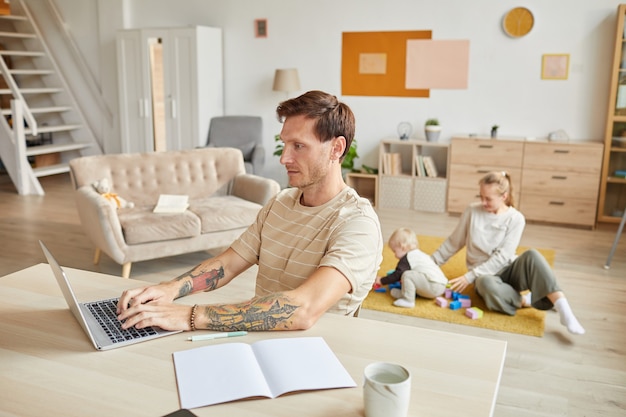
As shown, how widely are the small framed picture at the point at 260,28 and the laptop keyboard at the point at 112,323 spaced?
555cm

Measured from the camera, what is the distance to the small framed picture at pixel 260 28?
6.80m

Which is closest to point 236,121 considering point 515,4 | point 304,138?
point 515,4

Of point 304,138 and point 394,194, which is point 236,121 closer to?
point 394,194

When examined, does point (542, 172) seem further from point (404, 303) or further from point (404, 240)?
point (404, 303)

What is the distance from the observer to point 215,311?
1.55 m

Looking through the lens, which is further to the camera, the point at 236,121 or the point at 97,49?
the point at 97,49

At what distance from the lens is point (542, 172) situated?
5.50 metres

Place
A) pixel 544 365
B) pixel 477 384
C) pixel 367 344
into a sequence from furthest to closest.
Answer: pixel 544 365, pixel 367 344, pixel 477 384

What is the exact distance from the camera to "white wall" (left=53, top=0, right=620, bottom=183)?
5598 millimetres

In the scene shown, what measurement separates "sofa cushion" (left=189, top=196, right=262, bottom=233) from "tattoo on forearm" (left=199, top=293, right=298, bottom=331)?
2.66 m

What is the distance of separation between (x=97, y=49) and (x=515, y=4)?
495 centimetres

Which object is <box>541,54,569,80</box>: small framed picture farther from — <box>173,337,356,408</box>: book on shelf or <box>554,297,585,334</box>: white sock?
<box>173,337,356,408</box>: book on shelf

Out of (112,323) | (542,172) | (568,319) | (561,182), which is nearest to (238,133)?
(542,172)

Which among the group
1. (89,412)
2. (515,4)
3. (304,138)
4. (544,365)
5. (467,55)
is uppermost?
(515,4)
